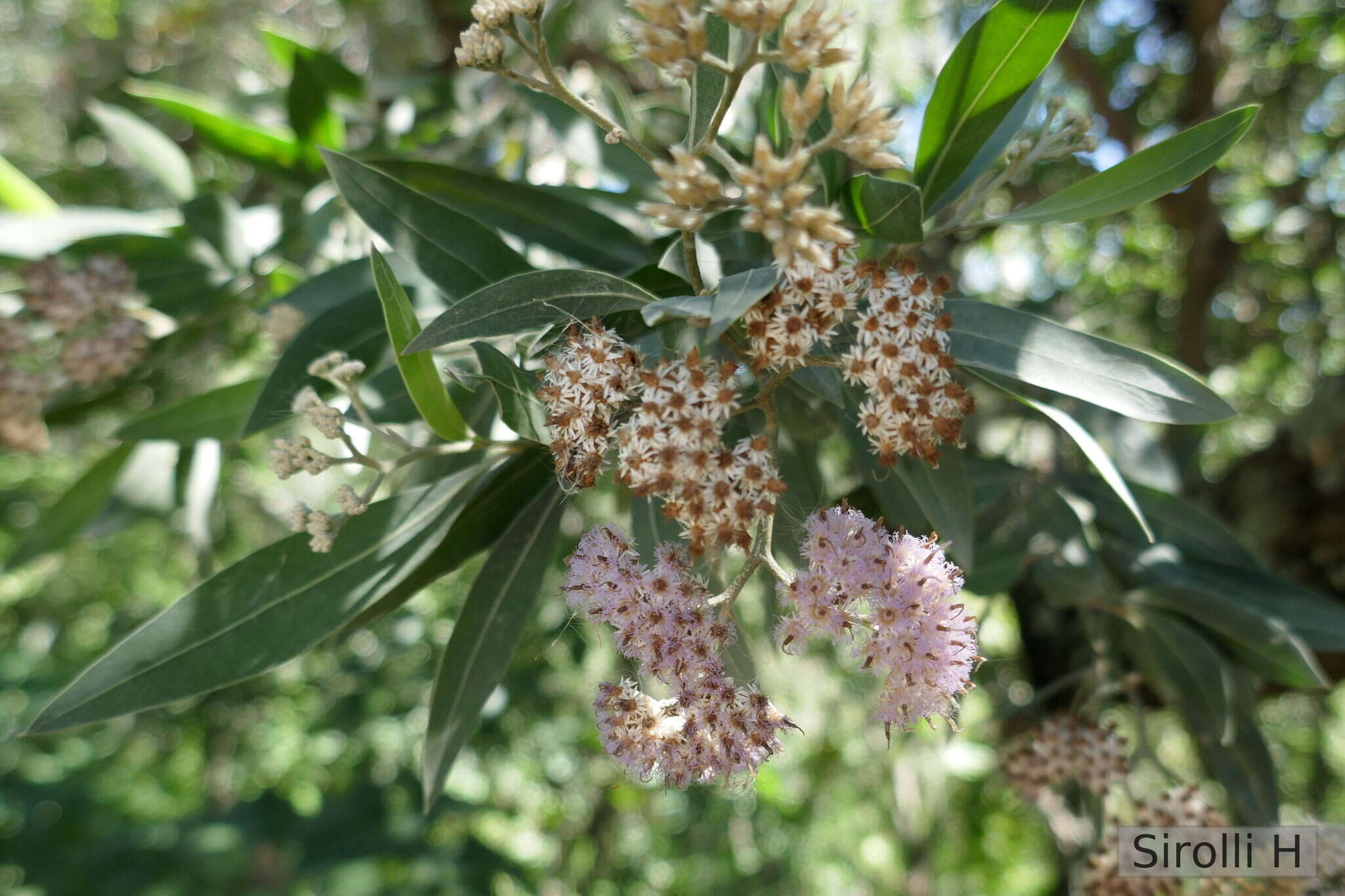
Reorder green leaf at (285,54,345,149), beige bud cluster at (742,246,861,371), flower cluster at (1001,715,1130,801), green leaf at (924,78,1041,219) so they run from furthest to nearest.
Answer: green leaf at (285,54,345,149)
flower cluster at (1001,715,1130,801)
green leaf at (924,78,1041,219)
beige bud cluster at (742,246,861,371)

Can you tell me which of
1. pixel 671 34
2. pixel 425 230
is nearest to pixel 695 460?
pixel 671 34

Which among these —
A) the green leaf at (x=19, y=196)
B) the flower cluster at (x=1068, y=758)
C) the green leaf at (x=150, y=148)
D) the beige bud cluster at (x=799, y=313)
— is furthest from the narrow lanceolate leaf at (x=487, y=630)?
the green leaf at (x=19, y=196)

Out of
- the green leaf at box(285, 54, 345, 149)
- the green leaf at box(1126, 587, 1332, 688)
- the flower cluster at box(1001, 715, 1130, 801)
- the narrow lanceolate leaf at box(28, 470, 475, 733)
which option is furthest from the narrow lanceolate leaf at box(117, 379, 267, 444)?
the green leaf at box(1126, 587, 1332, 688)

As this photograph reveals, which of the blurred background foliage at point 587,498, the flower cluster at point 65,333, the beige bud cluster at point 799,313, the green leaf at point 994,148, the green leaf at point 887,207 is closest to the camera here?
the beige bud cluster at point 799,313

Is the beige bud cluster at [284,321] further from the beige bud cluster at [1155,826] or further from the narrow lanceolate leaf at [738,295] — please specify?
the beige bud cluster at [1155,826]

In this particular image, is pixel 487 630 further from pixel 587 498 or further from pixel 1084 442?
pixel 587 498

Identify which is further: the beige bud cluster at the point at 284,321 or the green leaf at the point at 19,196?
the green leaf at the point at 19,196

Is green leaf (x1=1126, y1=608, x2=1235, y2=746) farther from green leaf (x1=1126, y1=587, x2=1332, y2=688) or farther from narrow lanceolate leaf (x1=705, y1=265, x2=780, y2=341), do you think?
narrow lanceolate leaf (x1=705, y1=265, x2=780, y2=341)
